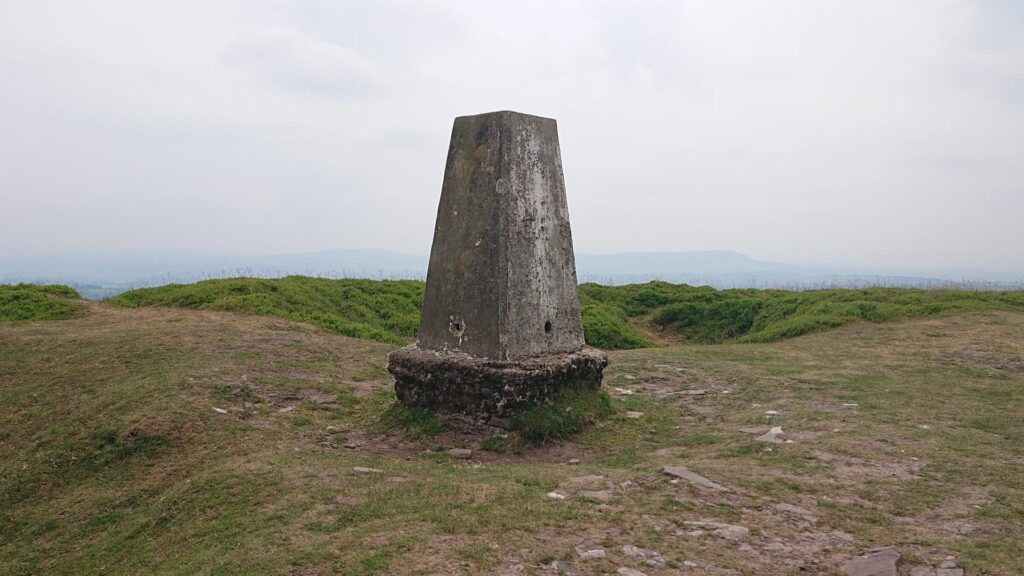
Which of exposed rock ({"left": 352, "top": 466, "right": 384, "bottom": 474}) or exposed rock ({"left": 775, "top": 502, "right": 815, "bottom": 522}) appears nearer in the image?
exposed rock ({"left": 775, "top": 502, "right": 815, "bottom": 522})

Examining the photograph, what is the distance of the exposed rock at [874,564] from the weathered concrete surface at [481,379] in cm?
353

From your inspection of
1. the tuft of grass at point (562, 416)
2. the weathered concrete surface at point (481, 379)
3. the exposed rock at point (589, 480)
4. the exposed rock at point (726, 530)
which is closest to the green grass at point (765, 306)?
the tuft of grass at point (562, 416)

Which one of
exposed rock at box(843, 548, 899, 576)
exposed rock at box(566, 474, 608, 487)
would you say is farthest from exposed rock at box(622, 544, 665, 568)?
exposed rock at box(566, 474, 608, 487)

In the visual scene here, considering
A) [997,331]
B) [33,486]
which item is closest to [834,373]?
[997,331]

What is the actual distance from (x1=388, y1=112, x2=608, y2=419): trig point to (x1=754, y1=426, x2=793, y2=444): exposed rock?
1.90 m

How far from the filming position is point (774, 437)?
6.57 m

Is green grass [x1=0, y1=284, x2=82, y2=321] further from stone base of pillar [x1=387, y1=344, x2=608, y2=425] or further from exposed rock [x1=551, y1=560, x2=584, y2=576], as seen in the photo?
exposed rock [x1=551, y1=560, x2=584, y2=576]

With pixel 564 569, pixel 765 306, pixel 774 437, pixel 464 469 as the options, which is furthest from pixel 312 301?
pixel 564 569

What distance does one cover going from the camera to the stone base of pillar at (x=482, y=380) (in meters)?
6.82

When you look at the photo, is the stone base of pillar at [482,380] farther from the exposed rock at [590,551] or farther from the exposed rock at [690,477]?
the exposed rock at [590,551]

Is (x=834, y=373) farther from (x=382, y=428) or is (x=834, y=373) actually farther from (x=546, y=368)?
(x=382, y=428)

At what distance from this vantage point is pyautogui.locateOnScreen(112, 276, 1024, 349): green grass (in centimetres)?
1521

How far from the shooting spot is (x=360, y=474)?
555cm

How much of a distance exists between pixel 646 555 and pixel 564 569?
49cm
